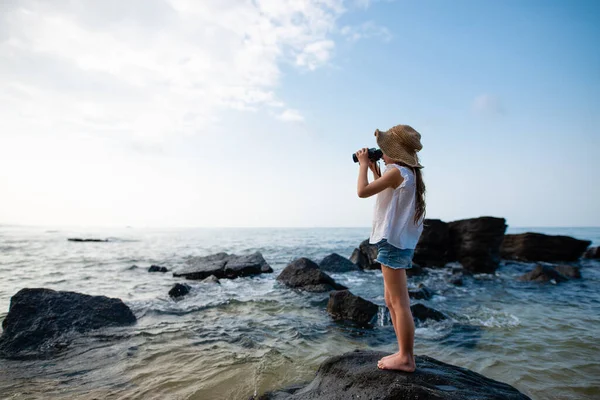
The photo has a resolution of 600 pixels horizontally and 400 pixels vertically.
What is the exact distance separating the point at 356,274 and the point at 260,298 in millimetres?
7071

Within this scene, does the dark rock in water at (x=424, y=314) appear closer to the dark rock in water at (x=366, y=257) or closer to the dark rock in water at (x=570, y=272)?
the dark rock in water at (x=366, y=257)

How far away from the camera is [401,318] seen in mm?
3145

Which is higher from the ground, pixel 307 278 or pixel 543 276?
pixel 543 276

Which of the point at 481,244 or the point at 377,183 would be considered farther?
the point at 481,244

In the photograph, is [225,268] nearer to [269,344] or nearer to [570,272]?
[269,344]

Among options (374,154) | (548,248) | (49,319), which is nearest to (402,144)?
(374,154)

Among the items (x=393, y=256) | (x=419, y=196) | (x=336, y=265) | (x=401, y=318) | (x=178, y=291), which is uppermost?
(x=419, y=196)

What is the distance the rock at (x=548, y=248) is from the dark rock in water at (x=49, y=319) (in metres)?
24.5

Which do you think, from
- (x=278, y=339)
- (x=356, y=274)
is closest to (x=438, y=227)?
(x=356, y=274)

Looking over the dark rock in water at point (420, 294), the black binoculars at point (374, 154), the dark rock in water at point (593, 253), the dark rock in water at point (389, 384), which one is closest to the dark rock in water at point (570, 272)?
the dark rock in water at point (420, 294)

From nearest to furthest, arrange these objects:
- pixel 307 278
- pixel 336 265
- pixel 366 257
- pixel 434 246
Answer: pixel 307 278, pixel 336 265, pixel 366 257, pixel 434 246

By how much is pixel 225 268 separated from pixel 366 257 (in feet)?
25.9

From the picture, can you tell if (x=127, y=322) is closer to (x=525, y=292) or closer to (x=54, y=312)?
(x=54, y=312)

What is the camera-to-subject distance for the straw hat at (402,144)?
129 inches
